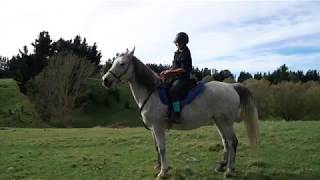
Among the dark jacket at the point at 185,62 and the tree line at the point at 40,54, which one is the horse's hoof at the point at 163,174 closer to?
the dark jacket at the point at 185,62

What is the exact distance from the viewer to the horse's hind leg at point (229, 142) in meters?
10.3

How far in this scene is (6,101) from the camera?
175 feet

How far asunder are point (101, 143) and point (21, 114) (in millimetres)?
33649

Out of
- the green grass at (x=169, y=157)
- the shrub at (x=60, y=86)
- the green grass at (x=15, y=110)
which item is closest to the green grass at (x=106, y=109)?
the shrub at (x=60, y=86)

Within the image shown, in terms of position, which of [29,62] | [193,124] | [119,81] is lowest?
[193,124]

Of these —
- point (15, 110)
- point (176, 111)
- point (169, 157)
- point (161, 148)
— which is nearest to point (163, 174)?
point (161, 148)

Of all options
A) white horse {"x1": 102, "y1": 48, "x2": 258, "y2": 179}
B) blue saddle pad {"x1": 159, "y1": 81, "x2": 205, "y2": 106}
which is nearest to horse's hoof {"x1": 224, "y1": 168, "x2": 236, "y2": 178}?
white horse {"x1": 102, "y1": 48, "x2": 258, "y2": 179}

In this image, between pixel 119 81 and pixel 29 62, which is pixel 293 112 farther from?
pixel 119 81

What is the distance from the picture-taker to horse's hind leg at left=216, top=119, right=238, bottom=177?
10.3 metres

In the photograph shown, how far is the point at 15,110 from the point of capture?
49.6 metres

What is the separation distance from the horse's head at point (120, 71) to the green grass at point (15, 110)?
36.6m

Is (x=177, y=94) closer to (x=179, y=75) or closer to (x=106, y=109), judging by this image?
(x=179, y=75)

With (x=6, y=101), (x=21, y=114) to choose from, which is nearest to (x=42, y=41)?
(x=6, y=101)

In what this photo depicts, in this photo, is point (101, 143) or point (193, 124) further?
point (101, 143)
